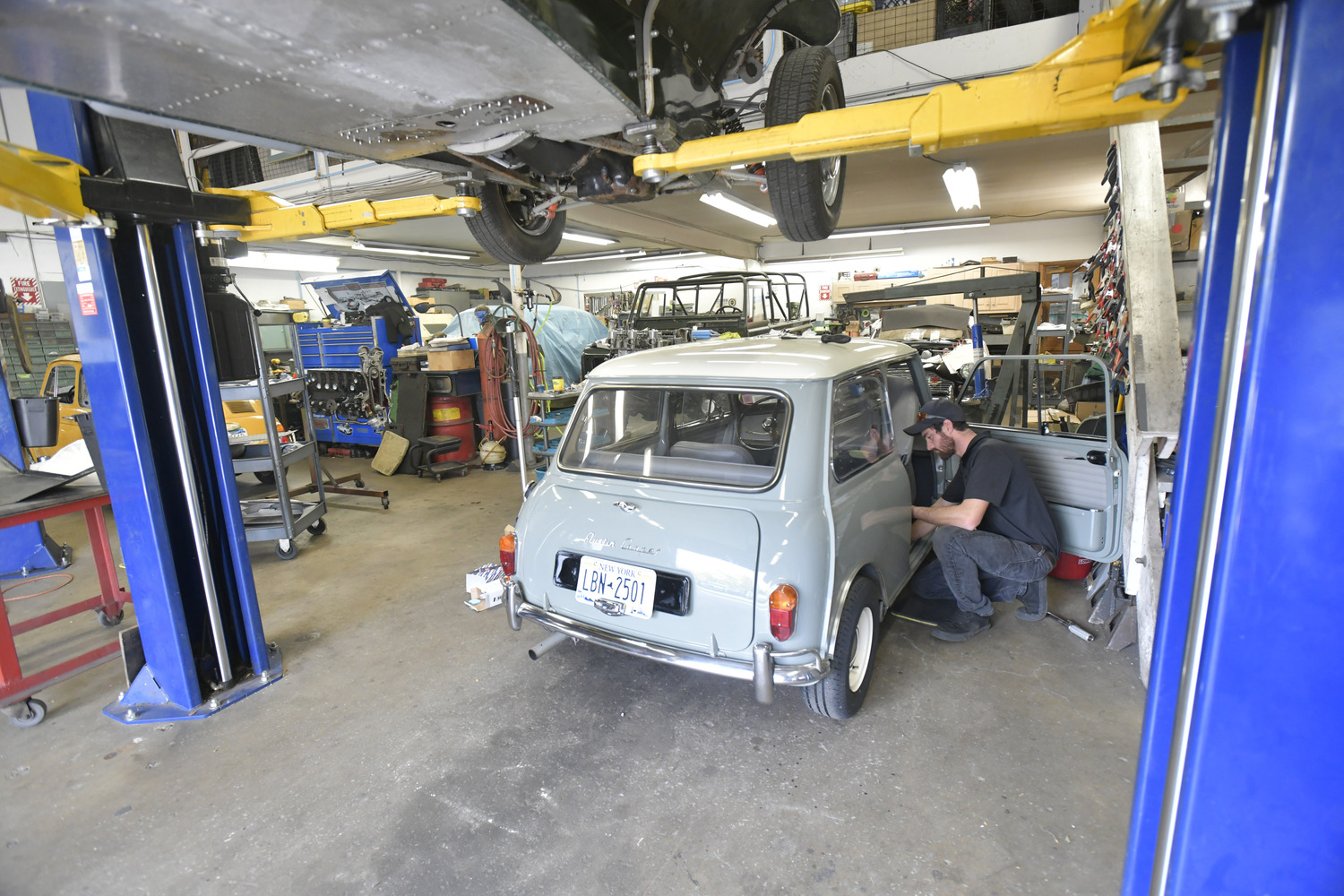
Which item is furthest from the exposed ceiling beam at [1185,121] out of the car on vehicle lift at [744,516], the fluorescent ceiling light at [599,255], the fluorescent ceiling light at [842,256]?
the fluorescent ceiling light at [599,255]

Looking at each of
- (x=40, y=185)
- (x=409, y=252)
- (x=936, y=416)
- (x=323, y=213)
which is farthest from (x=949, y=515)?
(x=409, y=252)

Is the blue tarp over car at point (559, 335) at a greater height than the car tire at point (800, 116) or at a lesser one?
lesser

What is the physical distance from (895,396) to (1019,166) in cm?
680

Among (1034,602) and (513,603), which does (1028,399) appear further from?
(513,603)

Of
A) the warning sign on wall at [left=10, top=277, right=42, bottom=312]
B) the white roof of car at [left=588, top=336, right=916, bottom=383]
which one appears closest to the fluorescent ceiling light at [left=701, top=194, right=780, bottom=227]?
the white roof of car at [left=588, top=336, right=916, bottom=383]

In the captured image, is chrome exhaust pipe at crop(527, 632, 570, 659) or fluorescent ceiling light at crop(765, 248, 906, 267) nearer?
chrome exhaust pipe at crop(527, 632, 570, 659)

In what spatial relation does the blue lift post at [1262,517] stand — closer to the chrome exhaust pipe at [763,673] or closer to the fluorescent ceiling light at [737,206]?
the chrome exhaust pipe at [763,673]

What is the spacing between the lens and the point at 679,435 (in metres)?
3.12

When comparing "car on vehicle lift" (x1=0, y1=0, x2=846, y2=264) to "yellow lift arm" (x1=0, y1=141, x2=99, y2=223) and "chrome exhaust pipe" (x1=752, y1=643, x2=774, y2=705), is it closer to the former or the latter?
"yellow lift arm" (x1=0, y1=141, x2=99, y2=223)

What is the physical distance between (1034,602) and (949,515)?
0.84 metres

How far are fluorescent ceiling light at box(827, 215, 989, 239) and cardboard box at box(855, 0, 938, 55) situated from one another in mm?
8223

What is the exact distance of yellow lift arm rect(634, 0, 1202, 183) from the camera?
1410 mm

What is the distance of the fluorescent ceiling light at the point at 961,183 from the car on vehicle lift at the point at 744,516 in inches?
231

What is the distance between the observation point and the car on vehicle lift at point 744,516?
2.28 meters
